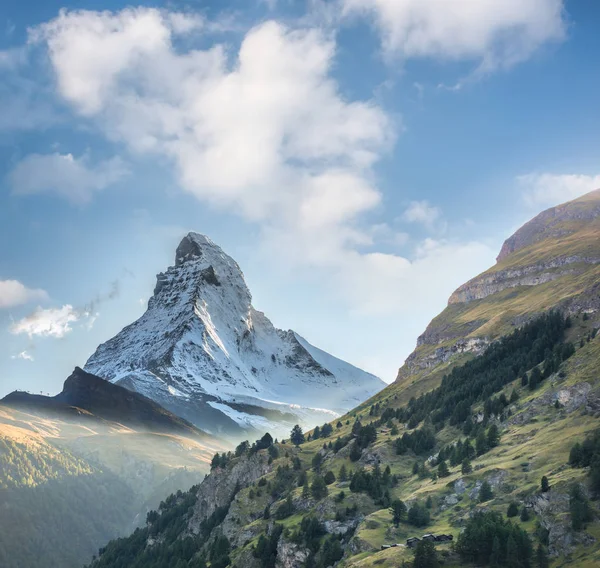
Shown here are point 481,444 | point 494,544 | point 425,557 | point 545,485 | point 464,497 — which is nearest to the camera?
point 494,544

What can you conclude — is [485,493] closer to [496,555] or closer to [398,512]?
[398,512]

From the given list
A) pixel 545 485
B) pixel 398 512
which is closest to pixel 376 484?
pixel 398 512

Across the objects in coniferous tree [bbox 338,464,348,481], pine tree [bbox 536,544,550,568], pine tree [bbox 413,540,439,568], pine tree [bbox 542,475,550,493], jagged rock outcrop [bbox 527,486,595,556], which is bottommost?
pine tree [bbox 413,540,439,568]

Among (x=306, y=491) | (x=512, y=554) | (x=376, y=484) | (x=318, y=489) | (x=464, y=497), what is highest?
(x=464, y=497)

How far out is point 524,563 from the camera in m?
102

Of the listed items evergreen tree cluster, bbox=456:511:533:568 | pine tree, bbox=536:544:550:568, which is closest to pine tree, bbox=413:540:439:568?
evergreen tree cluster, bbox=456:511:533:568

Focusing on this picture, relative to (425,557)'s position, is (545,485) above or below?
above

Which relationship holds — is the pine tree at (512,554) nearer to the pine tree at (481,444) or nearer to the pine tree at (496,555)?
the pine tree at (496,555)

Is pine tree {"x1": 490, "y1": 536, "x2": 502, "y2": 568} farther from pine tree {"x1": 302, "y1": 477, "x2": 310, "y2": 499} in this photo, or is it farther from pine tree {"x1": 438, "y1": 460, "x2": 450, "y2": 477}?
pine tree {"x1": 302, "y1": 477, "x2": 310, "y2": 499}

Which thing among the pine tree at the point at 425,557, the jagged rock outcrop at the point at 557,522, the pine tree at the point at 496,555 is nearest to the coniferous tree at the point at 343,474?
the jagged rock outcrop at the point at 557,522

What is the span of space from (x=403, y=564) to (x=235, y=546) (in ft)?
251

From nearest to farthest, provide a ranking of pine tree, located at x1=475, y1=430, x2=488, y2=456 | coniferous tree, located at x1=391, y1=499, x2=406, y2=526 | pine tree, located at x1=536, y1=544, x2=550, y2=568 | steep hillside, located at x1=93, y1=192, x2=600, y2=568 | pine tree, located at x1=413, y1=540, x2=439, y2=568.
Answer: pine tree, located at x1=536, y1=544, x2=550, y2=568
steep hillside, located at x1=93, y1=192, x2=600, y2=568
pine tree, located at x1=413, y1=540, x2=439, y2=568
coniferous tree, located at x1=391, y1=499, x2=406, y2=526
pine tree, located at x1=475, y1=430, x2=488, y2=456

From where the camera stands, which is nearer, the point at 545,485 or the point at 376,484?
the point at 545,485

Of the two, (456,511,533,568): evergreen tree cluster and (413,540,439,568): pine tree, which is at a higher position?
(456,511,533,568): evergreen tree cluster
